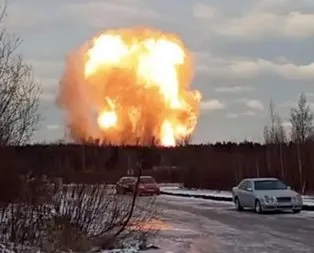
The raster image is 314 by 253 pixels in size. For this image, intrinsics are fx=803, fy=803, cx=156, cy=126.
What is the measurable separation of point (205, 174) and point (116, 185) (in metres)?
44.0

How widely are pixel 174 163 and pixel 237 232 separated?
66.1 meters

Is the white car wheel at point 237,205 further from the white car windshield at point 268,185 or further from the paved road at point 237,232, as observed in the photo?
the white car windshield at point 268,185

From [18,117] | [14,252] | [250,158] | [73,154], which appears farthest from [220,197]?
[14,252]

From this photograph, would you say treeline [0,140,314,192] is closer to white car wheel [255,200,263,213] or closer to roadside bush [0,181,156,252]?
roadside bush [0,181,156,252]

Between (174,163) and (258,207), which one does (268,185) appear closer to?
(258,207)

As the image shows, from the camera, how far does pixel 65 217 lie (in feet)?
58.6

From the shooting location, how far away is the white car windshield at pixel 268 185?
34.9 metres

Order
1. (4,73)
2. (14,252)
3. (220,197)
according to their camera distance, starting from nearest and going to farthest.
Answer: (14,252)
(4,73)
(220,197)

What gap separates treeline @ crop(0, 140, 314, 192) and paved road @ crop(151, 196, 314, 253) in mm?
2465

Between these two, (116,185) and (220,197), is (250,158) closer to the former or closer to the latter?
(220,197)

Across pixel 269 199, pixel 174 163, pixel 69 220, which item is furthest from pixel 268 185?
pixel 174 163

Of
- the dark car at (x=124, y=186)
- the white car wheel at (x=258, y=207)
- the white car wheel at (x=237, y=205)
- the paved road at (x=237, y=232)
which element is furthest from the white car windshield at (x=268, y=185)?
the dark car at (x=124, y=186)

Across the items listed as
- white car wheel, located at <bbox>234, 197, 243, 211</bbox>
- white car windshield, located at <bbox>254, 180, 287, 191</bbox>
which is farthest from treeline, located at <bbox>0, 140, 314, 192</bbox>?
white car windshield, located at <bbox>254, 180, 287, 191</bbox>

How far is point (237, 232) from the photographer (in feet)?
77.5
